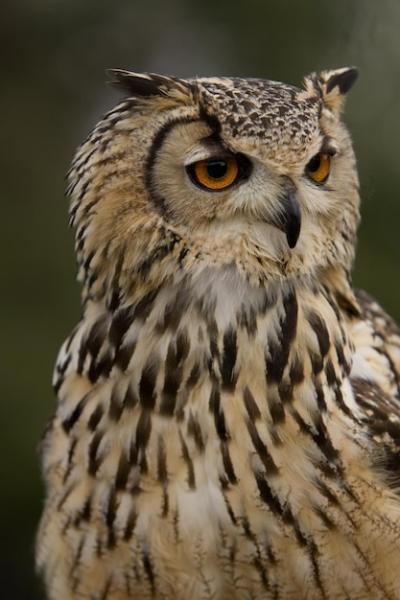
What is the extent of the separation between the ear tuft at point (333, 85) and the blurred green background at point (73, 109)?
0.68 metres

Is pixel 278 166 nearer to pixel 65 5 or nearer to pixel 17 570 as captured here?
pixel 17 570

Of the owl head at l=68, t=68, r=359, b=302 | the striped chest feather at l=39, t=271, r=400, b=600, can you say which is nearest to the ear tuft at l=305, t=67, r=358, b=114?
the owl head at l=68, t=68, r=359, b=302

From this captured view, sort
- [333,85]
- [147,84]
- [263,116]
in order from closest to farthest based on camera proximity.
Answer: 1. [263,116]
2. [147,84]
3. [333,85]

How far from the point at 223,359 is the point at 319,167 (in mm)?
415

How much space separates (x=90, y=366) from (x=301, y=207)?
537 mm

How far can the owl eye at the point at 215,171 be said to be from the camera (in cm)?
211

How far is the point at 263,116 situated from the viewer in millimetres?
2086

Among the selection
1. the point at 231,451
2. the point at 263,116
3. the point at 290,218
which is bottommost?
the point at 231,451

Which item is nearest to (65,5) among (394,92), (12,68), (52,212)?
(12,68)

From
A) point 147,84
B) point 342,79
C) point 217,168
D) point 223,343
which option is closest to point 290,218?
point 217,168

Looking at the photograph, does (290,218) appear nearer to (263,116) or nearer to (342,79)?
(263,116)

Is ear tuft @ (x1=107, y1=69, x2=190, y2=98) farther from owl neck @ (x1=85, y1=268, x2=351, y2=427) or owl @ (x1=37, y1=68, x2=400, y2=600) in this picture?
owl neck @ (x1=85, y1=268, x2=351, y2=427)

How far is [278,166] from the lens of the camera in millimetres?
2129

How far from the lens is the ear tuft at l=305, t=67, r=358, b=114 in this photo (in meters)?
2.38
